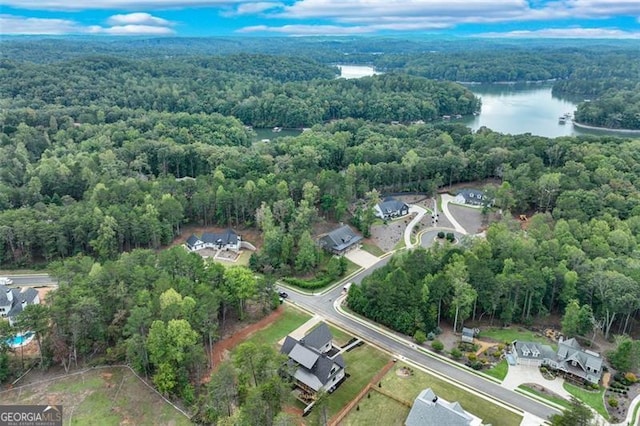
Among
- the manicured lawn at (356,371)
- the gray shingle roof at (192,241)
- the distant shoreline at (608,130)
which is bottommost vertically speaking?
the manicured lawn at (356,371)

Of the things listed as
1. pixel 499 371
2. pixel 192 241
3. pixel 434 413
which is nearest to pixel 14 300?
pixel 192 241

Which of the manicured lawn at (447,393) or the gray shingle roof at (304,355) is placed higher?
the gray shingle roof at (304,355)

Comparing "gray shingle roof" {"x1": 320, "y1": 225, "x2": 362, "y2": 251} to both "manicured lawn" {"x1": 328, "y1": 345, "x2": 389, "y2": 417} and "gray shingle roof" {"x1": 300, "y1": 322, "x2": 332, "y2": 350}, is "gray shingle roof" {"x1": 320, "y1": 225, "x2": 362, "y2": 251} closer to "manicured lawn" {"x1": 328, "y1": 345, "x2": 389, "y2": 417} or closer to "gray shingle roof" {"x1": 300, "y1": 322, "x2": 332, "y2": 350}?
"manicured lawn" {"x1": 328, "y1": 345, "x2": 389, "y2": 417}

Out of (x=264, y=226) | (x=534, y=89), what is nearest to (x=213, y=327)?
(x=264, y=226)

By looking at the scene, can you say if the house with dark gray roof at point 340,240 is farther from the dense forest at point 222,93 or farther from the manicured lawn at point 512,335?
the dense forest at point 222,93

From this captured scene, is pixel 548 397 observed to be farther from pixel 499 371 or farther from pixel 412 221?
pixel 412 221

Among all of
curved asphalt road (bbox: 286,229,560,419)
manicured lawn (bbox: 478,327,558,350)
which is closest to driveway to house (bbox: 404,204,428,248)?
curved asphalt road (bbox: 286,229,560,419)

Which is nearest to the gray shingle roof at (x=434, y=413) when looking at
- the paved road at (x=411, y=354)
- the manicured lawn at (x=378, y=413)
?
the manicured lawn at (x=378, y=413)
